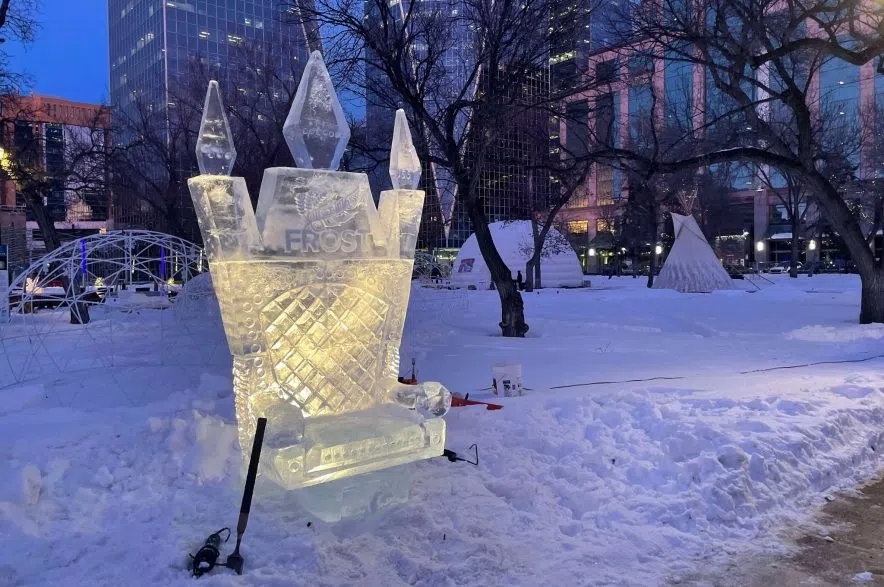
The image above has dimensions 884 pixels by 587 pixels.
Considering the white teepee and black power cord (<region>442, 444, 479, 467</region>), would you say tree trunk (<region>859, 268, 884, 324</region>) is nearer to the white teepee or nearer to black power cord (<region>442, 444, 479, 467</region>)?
black power cord (<region>442, 444, 479, 467</region>)

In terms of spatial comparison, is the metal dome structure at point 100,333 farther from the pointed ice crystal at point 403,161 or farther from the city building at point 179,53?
the city building at point 179,53

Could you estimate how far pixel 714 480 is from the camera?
4391 mm

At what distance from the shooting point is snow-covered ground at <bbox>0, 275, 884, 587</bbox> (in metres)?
3.34

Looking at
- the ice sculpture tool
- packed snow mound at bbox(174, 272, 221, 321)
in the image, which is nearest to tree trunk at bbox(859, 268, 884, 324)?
the ice sculpture tool

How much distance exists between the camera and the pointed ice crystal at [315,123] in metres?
3.57

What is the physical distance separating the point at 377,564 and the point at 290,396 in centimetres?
107

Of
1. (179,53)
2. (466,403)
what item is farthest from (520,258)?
(179,53)

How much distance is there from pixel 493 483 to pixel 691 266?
2507 cm

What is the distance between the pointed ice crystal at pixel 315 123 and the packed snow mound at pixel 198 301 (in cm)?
1251

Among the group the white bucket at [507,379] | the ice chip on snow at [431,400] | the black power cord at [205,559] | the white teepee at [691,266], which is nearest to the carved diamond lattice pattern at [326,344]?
the ice chip on snow at [431,400]

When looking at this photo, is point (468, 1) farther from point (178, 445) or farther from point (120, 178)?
point (120, 178)

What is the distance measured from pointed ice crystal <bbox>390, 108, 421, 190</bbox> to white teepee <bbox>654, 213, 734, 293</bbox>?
977 inches

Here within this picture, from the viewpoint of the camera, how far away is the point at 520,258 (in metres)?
33.3

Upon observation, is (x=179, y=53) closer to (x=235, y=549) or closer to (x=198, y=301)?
(x=198, y=301)
